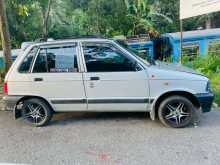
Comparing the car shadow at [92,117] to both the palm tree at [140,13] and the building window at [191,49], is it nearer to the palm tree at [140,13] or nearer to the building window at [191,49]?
the building window at [191,49]

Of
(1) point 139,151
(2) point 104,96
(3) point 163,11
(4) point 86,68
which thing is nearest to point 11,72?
(4) point 86,68

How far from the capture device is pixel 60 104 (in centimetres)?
535

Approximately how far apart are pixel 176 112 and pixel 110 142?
132 cm

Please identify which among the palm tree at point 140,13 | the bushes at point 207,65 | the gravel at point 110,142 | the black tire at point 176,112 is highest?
the palm tree at point 140,13

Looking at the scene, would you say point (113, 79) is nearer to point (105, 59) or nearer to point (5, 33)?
point (105, 59)

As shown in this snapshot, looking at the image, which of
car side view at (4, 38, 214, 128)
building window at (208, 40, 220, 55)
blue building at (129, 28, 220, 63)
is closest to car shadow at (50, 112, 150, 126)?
car side view at (4, 38, 214, 128)

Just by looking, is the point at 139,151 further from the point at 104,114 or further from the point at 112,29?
the point at 112,29

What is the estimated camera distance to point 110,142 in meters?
4.61

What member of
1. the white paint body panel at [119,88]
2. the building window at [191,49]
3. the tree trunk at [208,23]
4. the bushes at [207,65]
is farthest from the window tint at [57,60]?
the tree trunk at [208,23]

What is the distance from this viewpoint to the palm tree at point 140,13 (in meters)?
13.0

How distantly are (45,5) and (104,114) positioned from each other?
877cm

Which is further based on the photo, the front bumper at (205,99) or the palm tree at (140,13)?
the palm tree at (140,13)

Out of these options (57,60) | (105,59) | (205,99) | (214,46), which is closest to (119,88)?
(105,59)

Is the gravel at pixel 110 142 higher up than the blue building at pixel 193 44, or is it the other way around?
the blue building at pixel 193 44
